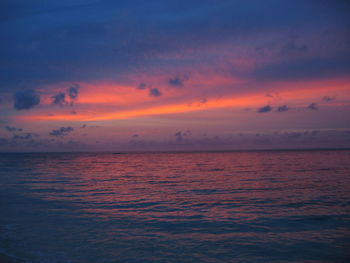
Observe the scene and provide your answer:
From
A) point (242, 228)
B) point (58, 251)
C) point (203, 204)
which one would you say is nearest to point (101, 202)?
point (203, 204)

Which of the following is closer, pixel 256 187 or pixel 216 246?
pixel 216 246

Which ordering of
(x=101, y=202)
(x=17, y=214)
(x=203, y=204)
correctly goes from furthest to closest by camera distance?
(x=101, y=202)
(x=203, y=204)
(x=17, y=214)

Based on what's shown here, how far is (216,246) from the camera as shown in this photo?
10953mm

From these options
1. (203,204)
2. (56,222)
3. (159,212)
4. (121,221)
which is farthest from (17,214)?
(203,204)

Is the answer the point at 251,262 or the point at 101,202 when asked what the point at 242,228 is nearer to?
the point at 251,262

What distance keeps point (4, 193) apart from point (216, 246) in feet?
71.4

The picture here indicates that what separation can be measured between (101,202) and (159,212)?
549 cm

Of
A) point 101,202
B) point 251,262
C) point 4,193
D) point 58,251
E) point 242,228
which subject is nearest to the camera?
point 251,262

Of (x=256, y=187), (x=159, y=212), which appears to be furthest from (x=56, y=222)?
(x=256, y=187)

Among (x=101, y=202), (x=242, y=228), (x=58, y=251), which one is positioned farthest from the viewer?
(x=101, y=202)

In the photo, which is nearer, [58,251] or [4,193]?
[58,251]

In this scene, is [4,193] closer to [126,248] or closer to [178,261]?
[126,248]

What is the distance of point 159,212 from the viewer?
647 inches

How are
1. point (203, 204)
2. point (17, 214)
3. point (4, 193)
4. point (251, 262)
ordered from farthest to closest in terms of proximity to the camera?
point (4, 193), point (203, 204), point (17, 214), point (251, 262)
